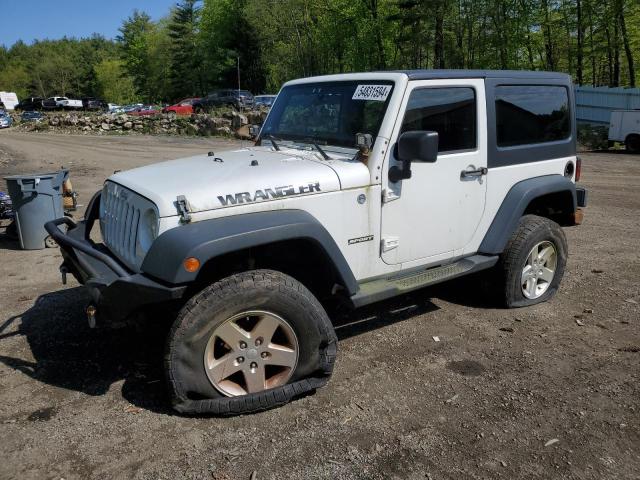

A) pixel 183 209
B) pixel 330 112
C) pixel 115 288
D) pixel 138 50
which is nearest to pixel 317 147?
pixel 330 112

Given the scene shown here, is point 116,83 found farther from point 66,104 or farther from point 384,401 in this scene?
point 384,401

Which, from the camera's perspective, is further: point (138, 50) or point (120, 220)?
point (138, 50)

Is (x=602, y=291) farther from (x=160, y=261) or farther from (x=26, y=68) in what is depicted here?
(x=26, y=68)

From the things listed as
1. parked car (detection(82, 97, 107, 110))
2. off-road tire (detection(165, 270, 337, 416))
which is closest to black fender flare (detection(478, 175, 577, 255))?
off-road tire (detection(165, 270, 337, 416))

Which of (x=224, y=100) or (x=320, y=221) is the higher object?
(x=224, y=100)

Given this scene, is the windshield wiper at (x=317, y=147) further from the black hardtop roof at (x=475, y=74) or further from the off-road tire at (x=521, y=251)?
the off-road tire at (x=521, y=251)

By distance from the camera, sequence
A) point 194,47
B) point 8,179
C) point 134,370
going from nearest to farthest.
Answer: point 134,370
point 8,179
point 194,47

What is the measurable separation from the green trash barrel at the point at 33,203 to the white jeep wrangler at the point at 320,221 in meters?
3.16

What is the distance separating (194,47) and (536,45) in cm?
4725

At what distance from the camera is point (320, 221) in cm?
347

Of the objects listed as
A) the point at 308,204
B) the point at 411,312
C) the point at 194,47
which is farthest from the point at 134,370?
the point at 194,47

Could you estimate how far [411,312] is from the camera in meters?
4.94

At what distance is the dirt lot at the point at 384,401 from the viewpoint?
2.87 meters

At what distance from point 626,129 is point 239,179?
19.4m
